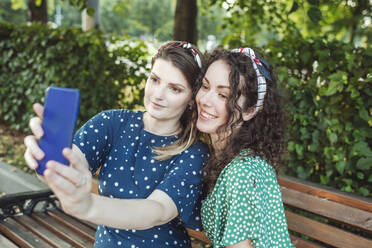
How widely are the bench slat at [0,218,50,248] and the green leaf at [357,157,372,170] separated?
2204 millimetres

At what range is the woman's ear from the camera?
1.94 metres

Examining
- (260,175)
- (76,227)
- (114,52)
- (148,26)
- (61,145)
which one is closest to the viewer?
(61,145)

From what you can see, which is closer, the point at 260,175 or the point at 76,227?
the point at 260,175

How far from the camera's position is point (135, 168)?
6.44 ft

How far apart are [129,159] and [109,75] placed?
3088mm

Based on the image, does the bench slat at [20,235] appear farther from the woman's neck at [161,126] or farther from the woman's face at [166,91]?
the woman's face at [166,91]

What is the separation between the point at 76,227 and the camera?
9.55ft

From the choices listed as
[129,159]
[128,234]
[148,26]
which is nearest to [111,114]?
[129,159]

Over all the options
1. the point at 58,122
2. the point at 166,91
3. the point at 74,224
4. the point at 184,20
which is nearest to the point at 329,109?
the point at 166,91

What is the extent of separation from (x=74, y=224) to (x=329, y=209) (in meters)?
1.82

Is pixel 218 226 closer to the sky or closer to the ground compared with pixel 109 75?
closer to the ground

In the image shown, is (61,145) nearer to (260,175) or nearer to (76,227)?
(260,175)

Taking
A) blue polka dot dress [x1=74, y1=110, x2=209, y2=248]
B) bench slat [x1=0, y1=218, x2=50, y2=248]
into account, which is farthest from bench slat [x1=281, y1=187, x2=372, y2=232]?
bench slat [x1=0, y1=218, x2=50, y2=248]

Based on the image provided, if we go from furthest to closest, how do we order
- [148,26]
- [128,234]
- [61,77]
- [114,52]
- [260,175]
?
1. [148,26]
2. [61,77]
3. [114,52]
4. [128,234]
5. [260,175]
